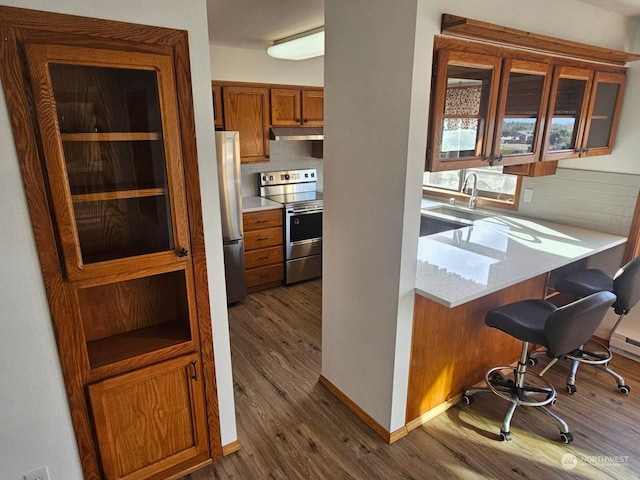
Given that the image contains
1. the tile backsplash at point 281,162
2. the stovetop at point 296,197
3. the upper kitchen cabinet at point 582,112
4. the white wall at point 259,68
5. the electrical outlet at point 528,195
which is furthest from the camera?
the tile backsplash at point 281,162

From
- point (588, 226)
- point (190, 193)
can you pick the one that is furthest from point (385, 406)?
point (588, 226)

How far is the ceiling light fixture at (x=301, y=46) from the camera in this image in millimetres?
3160

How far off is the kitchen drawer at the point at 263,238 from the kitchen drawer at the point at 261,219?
5 cm

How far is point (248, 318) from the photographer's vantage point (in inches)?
146

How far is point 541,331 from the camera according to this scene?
2.16 meters

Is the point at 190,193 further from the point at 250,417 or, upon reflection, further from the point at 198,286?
the point at 250,417

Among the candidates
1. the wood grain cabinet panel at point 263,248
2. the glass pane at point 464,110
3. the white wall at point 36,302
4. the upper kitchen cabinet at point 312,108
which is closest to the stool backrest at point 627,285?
the glass pane at point 464,110

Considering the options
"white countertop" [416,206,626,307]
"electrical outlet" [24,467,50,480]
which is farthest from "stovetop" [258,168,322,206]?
"electrical outlet" [24,467,50,480]

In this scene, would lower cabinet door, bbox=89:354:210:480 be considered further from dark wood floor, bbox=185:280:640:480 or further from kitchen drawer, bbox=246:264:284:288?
kitchen drawer, bbox=246:264:284:288

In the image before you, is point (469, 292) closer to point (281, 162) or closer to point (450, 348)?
point (450, 348)

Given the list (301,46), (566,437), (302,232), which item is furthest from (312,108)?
(566,437)

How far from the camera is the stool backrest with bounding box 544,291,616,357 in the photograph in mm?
1992

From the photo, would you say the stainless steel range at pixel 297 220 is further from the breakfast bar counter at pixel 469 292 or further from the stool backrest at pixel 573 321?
the stool backrest at pixel 573 321

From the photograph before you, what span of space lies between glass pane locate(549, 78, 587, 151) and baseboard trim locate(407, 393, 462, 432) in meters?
1.80
